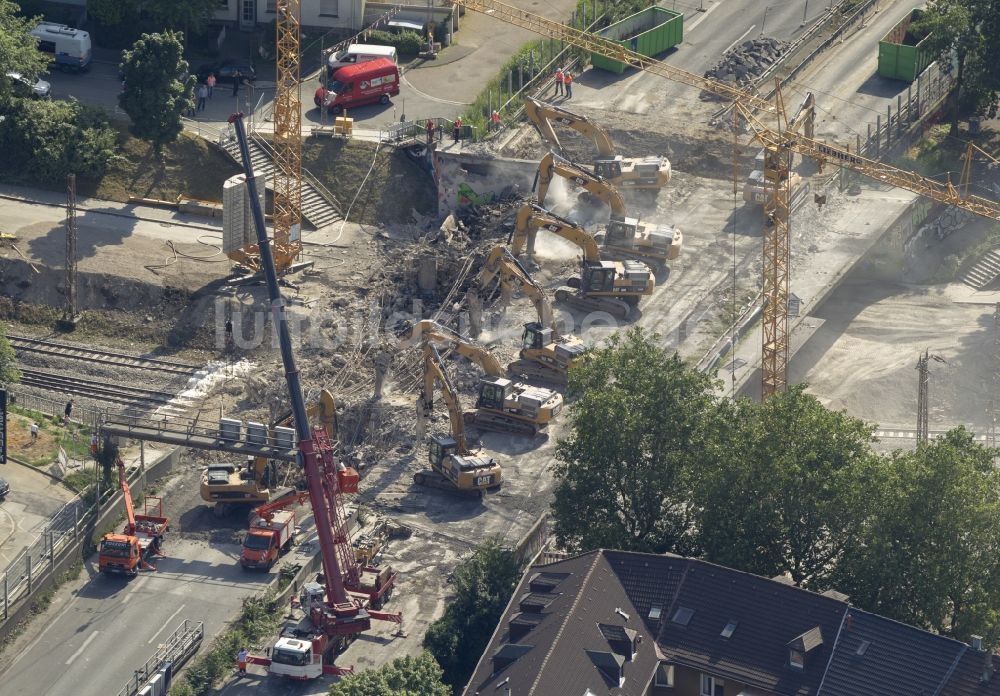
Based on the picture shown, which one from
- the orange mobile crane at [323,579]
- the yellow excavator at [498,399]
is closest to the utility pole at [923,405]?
the yellow excavator at [498,399]

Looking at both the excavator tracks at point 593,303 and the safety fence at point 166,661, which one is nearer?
the safety fence at point 166,661

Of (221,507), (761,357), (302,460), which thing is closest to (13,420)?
(221,507)

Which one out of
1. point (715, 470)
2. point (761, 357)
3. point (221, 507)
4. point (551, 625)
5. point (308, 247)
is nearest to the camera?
point (551, 625)

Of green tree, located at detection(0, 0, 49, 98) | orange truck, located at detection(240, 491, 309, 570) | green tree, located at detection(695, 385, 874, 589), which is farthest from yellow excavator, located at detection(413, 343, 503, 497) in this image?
green tree, located at detection(0, 0, 49, 98)

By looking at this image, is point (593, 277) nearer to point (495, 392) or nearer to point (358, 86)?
point (495, 392)

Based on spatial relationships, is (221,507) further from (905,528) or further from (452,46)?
(452,46)

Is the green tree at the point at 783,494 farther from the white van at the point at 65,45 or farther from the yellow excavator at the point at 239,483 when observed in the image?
the white van at the point at 65,45

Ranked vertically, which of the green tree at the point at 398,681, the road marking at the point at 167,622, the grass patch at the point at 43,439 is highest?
the green tree at the point at 398,681
